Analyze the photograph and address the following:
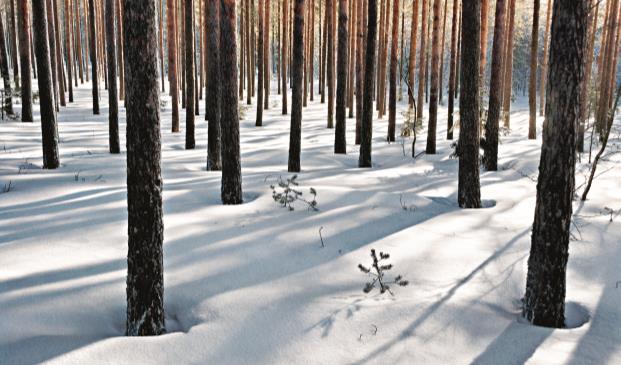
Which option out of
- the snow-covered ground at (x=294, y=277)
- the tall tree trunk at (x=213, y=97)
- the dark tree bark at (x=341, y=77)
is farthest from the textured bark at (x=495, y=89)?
the tall tree trunk at (x=213, y=97)

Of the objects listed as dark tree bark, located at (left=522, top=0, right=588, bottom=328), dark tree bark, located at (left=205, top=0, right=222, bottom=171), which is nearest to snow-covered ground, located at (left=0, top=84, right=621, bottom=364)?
dark tree bark, located at (left=522, top=0, right=588, bottom=328)

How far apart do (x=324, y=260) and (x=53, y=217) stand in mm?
3829

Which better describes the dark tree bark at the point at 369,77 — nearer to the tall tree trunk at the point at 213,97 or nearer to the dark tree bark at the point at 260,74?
the tall tree trunk at the point at 213,97

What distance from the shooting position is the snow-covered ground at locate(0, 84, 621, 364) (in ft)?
12.1

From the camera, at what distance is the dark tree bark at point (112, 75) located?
36.9 feet

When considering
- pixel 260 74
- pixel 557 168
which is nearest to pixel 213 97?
pixel 557 168

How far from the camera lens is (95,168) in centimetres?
1007

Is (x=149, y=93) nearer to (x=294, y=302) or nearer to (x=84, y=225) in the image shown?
(x=294, y=302)

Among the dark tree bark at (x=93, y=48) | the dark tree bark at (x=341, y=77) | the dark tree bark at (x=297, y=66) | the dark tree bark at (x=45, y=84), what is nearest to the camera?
the dark tree bark at (x=45, y=84)

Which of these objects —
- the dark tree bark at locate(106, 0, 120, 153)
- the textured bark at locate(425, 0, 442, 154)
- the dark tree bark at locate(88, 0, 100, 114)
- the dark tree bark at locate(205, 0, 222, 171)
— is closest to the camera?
the dark tree bark at locate(205, 0, 222, 171)

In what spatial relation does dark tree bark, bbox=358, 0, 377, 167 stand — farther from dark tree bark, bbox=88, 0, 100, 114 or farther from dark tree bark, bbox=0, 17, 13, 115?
dark tree bark, bbox=0, 17, 13, 115

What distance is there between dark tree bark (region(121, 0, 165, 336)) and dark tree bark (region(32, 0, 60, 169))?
22.8ft

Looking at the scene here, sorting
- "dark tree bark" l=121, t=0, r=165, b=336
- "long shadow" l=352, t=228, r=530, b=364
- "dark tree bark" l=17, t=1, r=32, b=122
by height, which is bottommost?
"long shadow" l=352, t=228, r=530, b=364

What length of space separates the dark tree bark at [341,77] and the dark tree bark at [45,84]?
653cm
